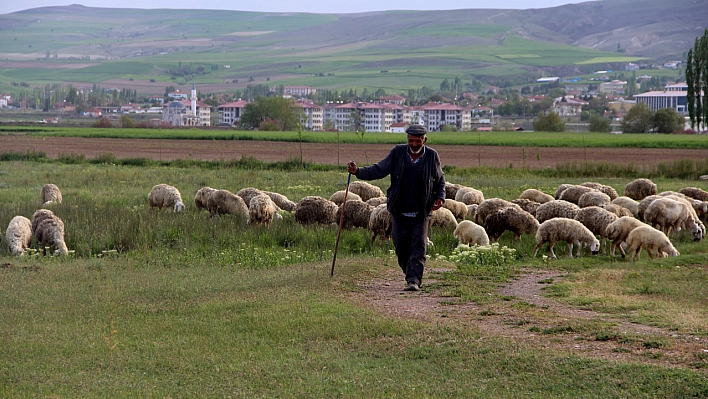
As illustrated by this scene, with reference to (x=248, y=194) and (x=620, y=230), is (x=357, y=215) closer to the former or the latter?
(x=248, y=194)

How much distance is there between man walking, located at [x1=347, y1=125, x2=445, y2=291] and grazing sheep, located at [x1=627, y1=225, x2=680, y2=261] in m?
5.21

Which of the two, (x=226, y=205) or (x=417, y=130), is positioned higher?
(x=417, y=130)

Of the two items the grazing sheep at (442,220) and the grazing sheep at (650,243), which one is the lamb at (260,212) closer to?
the grazing sheep at (442,220)

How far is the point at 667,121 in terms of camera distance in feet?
337

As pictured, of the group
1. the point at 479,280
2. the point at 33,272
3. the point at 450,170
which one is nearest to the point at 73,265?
the point at 33,272

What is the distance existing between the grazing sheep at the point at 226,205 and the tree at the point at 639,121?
9398 cm

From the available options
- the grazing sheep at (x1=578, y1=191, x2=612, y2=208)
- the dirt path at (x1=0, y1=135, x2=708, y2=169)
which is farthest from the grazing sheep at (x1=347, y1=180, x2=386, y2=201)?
the dirt path at (x1=0, y1=135, x2=708, y2=169)

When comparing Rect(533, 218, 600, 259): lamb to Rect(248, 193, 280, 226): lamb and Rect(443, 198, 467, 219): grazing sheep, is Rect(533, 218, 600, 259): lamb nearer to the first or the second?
Rect(443, 198, 467, 219): grazing sheep

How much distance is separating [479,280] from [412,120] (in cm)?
16429

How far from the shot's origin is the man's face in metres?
11.5

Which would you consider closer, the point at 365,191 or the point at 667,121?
the point at 365,191

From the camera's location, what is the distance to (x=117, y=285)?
1254cm

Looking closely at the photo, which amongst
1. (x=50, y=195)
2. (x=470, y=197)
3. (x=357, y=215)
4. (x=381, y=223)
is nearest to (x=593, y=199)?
(x=470, y=197)

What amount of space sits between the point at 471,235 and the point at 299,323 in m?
7.26
